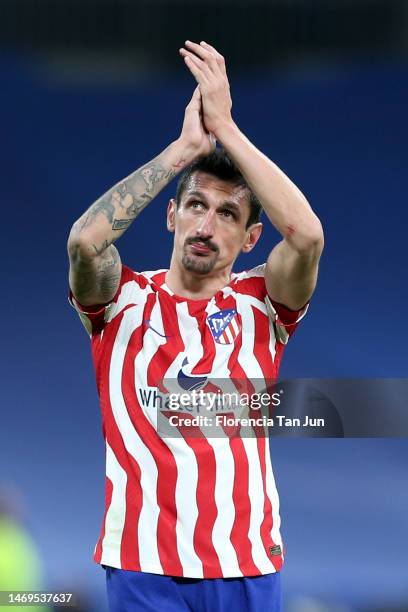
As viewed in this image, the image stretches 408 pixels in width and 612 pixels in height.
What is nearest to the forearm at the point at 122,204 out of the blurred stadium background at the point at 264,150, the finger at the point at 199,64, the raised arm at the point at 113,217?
the raised arm at the point at 113,217

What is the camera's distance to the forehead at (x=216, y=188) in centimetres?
256

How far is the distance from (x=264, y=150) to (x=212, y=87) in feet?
10.1

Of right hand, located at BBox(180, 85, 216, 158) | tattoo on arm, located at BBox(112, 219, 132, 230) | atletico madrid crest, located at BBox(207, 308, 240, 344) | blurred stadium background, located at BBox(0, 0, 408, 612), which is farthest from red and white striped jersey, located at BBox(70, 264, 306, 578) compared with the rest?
blurred stadium background, located at BBox(0, 0, 408, 612)

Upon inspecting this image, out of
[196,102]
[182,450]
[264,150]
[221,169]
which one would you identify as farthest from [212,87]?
[264,150]

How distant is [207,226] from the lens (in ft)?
8.21

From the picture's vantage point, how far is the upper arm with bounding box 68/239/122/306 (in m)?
2.35

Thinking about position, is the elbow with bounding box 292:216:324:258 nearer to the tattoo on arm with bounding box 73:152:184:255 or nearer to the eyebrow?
the eyebrow

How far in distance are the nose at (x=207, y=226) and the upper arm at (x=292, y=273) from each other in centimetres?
19

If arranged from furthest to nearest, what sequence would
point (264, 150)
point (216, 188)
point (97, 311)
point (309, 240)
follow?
point (264, 150), point (216, 188), point (97, 311), point (309, 240)

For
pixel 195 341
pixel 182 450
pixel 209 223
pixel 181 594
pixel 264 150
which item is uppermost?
pixel 264 150

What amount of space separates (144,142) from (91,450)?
190 cm

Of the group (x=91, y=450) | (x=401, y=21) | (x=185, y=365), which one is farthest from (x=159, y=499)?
(x=401, y=21)

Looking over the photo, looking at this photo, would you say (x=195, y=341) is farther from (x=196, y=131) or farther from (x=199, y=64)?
(x=199, y=64)

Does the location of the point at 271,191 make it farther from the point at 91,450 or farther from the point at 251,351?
the point at 91,450
